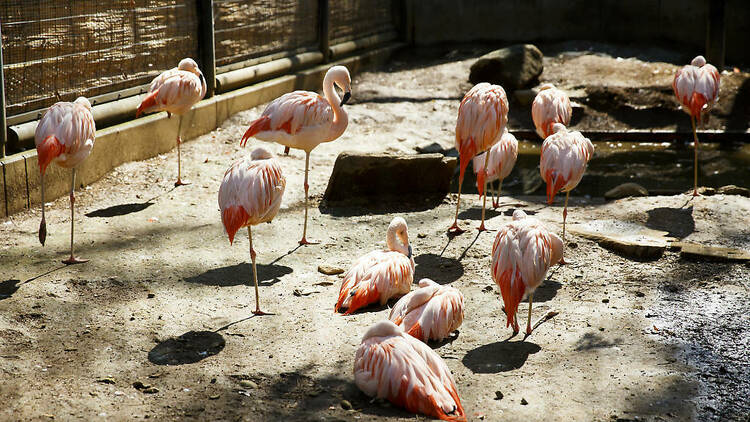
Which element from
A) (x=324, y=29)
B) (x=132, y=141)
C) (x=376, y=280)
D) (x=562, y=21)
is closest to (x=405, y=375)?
(x=376, y=280)

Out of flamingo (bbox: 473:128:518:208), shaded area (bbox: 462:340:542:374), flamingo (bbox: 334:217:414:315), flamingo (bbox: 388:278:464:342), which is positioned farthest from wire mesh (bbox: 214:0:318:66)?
shaded area (bbox: 462:340:542:374)

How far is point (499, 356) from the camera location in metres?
4.13

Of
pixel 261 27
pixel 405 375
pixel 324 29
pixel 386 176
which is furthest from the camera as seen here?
pixel 324 29

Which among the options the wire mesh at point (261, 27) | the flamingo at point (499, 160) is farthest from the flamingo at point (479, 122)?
the wire mesh at point (261, 27)

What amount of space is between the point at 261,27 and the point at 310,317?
18.5 feet

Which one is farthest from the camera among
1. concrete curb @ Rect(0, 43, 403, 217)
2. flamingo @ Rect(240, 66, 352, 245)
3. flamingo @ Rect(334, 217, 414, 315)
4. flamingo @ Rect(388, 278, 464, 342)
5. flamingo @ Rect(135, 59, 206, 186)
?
flamingo @ Rect(135, 59, 206, 186)

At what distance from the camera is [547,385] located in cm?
377

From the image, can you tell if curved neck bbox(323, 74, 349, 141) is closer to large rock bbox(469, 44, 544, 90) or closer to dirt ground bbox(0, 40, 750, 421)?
dirt ground bbox(0, 40, 750, 421)

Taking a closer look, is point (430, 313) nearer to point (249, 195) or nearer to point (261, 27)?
point (249, 195)

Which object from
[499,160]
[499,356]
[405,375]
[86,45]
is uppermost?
[86,45]

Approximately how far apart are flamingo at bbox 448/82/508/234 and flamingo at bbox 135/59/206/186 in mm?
2405

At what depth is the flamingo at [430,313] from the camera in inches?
164

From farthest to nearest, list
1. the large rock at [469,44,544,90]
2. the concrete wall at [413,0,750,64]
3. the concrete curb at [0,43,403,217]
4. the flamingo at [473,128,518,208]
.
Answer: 1. the concrete wall at [413,0,750,64]
2. the large rock at [469,44,544,90]
3. the flamingo at [473,128,518,208]
4. the concrete curb at [0,43,403,217]

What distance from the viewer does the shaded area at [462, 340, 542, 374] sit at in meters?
4.00
